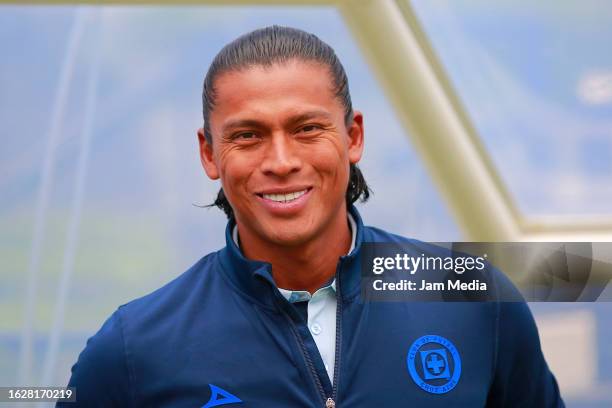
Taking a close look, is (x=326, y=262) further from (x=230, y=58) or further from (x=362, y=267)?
(x=230, y=58)

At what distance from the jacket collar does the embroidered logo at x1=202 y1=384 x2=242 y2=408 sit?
12cm

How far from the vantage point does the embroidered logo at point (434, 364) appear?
102cm

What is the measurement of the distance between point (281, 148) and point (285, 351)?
0.24m

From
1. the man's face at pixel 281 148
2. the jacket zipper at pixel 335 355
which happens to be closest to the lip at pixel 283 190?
the man's face at pixel 281 148

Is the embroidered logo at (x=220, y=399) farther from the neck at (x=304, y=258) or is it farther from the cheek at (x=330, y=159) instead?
the cheek at (x=330, y=159)

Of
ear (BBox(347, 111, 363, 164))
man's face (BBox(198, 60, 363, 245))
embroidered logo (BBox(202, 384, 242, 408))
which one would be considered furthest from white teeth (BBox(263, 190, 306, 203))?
embroidered logo (BBox(202, 384, 242, 408))

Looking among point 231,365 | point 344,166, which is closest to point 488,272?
point 344,166

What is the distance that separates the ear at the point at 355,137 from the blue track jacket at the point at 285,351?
0.09 meters

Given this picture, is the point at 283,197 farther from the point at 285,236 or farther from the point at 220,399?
the point at 220,399

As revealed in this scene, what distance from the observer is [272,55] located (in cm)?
101

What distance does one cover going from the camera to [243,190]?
1.01 meters

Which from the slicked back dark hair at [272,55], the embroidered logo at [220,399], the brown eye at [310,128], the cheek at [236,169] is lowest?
the embroidered logo at [220,399]

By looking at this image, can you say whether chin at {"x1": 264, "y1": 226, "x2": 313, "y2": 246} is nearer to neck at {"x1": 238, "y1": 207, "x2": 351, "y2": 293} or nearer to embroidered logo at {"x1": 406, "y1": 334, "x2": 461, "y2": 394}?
neck at {"x1": 238, "y1": 207, "x2": 351, "y2": 293}

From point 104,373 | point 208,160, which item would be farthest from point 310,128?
point 104,373
